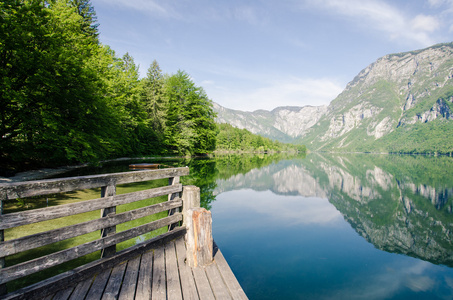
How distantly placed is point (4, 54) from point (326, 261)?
2048 centimetres

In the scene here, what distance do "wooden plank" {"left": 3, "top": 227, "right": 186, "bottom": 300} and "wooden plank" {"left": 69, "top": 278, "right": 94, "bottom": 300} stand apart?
4.1 inches

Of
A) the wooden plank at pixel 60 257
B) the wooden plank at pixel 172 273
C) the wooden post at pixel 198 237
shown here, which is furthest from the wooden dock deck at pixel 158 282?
the wooden plank at pixel 60 257

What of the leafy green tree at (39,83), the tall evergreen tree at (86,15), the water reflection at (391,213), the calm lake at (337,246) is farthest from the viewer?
the tall evergreen tree at (86,15)

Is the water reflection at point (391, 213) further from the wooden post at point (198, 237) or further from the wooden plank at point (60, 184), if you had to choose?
the wooden plank at point (60, 184)

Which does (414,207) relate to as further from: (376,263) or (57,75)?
(57,75)

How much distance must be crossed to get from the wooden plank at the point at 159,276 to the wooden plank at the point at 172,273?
81mm

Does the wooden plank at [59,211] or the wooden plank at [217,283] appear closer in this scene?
the wooden plank at [59,211]

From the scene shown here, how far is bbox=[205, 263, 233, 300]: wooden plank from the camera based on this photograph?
3.81 meters

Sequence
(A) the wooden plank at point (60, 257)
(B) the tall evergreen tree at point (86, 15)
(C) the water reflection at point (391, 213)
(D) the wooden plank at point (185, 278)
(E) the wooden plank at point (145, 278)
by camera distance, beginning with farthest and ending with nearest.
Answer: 1. (B) the tall evergreen tree at point (86, 15)
2. (C) the water reflection at point (391, 213)
3. (D) the wooden plank at point (185, 278)
4. (E) the wooden plank at point (145, 278)
5. (A) the wooden plank at point (60, 257)

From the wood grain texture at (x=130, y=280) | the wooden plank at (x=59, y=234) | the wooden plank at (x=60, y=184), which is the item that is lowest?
the wood grain texture at (x=130, y=280)

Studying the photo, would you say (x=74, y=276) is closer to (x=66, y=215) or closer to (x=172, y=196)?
(x=66, y=215)

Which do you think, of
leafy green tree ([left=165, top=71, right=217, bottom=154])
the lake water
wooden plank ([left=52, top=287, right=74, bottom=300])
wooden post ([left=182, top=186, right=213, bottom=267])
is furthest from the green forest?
leafy green tree ([left=165, top=71, right=217, bottom=154])

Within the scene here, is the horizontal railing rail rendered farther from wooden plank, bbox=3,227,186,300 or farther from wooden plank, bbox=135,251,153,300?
wooden plank, bbox=135,251,153,300

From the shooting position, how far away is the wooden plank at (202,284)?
12.5 feet
